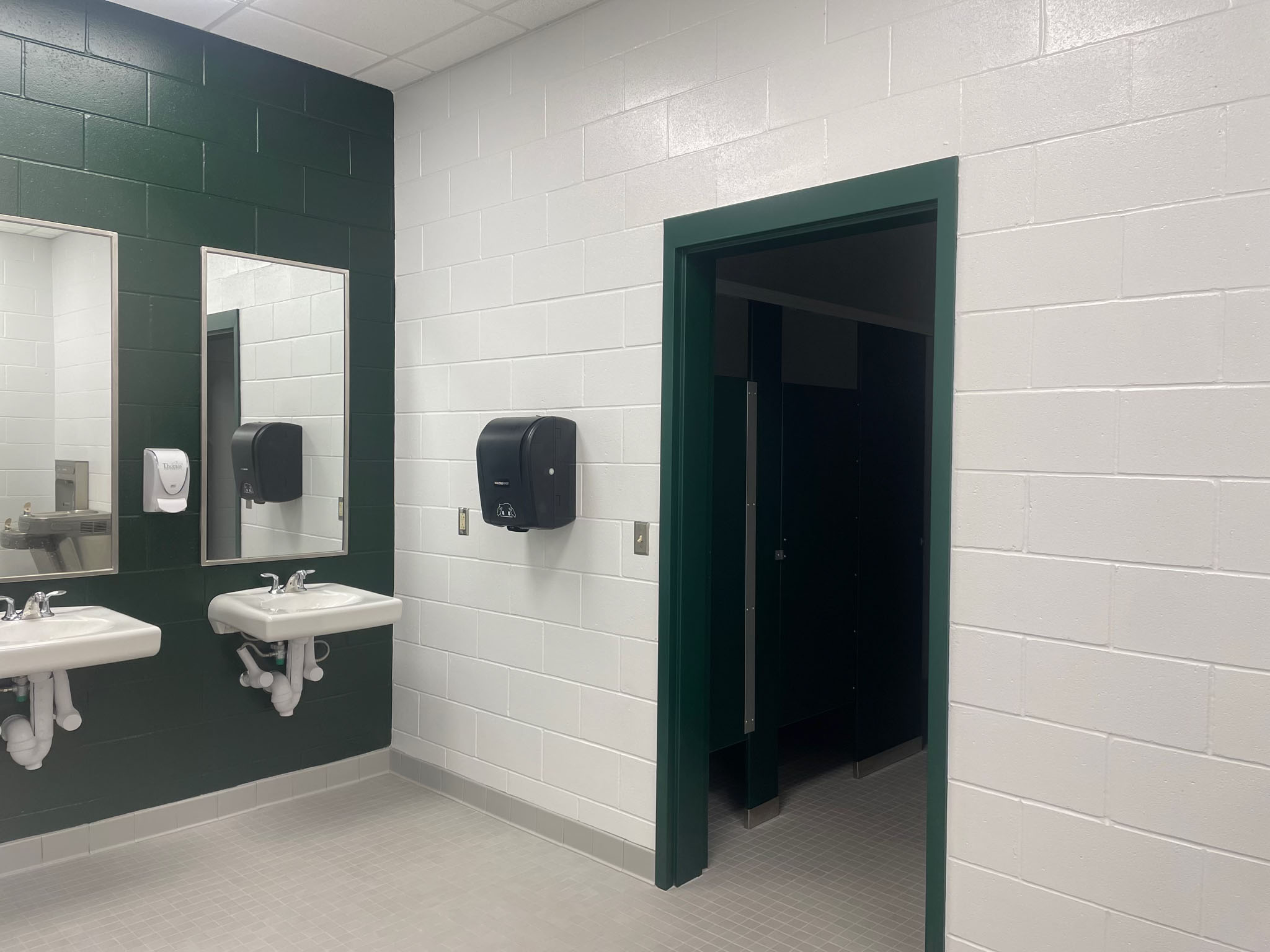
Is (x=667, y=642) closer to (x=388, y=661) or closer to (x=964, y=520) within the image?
(x=964, y=520)

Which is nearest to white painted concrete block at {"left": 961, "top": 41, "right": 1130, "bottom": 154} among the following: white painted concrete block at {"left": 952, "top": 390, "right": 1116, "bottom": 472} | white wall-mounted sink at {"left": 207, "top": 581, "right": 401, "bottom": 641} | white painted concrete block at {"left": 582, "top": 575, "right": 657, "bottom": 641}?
white painted concrete block at {"left": 952, "top": 390, "right": 1116, "bottom": 472}

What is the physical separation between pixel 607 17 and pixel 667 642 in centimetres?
208

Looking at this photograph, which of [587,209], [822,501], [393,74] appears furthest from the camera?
[822,501]

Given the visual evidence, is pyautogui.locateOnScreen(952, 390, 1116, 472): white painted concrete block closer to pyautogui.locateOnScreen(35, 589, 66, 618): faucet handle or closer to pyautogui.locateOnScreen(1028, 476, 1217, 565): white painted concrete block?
pyautogui.locateOnScreen(1028, 476, 1217, 565): white painted concrete block

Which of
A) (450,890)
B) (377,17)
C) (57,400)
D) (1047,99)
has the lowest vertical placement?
(450,890)

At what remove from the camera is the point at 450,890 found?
118 inches

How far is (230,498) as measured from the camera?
11.5 feet

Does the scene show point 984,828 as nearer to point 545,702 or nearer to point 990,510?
point 990,510

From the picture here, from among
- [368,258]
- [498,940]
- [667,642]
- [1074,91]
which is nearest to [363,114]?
[368,258]

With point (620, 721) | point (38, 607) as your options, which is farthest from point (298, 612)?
point (620, 721)

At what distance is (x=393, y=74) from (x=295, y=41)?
41cm

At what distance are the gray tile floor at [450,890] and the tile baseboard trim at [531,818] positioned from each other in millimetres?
43

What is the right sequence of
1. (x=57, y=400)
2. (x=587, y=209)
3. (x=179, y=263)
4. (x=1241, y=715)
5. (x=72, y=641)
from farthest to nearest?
(x=179, y=263)
(x=587, y=209)
(x=57, y=400)
(x=72, y=641)
(x=1241, y=715)

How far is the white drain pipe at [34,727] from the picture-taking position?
2861mm
